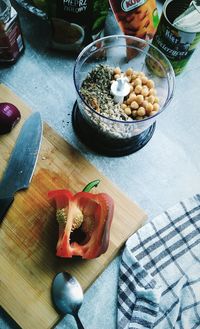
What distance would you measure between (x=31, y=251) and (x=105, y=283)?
0.16m

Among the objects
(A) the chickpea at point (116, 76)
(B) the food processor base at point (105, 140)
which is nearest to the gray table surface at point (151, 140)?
(B) the food processor base at point (105, 140)

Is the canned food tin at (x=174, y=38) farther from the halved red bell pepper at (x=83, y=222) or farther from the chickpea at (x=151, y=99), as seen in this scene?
the halved red bell pepper at (x=83, y=222)

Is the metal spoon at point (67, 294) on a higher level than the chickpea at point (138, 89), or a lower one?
lower

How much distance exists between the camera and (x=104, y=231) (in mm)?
779

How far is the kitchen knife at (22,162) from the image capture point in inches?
33.1

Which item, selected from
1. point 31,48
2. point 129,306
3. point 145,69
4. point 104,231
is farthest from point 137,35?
point 129,306

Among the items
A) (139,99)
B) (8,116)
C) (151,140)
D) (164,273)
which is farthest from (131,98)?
(164,273)

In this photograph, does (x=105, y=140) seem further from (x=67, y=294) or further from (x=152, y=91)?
(x=67, y=294)

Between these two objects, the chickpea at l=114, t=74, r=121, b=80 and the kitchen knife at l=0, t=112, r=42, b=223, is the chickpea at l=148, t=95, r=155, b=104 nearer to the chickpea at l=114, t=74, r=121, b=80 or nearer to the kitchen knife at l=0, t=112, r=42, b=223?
the chickpea at l=114, t=74, r=121, b=80

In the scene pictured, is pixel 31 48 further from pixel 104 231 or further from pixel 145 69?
pixel 104 231

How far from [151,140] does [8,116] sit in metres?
0.33

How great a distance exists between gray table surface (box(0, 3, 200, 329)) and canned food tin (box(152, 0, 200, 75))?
10 centimetres

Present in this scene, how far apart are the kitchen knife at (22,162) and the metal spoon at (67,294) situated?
168 millimetres

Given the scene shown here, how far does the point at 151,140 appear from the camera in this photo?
38.0 inches
